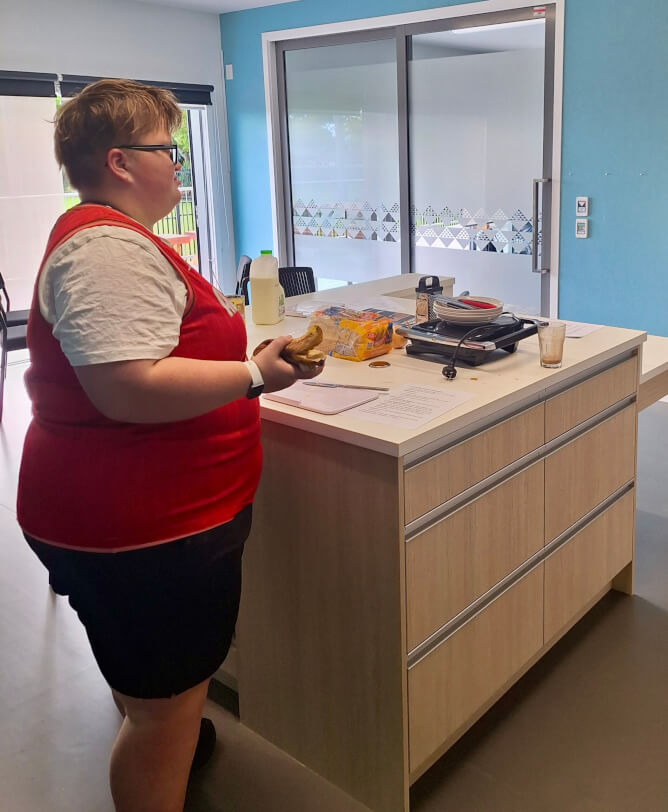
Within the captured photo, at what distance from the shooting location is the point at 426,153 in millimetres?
5430

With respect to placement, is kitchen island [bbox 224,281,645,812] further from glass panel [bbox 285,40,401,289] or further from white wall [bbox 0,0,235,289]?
white wall [bbox 0,0,235,289]

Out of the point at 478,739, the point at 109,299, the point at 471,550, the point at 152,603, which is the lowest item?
the point at 478,739

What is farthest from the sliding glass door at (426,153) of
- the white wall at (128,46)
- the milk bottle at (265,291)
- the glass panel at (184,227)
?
the milk bottle at (265,291)

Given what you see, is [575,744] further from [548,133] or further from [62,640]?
[548,133]

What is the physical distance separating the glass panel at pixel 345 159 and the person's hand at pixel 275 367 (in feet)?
15.0

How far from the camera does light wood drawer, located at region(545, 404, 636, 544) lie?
2.04 meters

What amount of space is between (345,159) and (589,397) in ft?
14.1

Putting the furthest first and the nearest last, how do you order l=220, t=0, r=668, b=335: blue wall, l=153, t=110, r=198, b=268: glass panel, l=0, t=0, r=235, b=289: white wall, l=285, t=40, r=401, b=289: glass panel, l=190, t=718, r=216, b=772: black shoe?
l=153, t=110, r=198, b=268: glass panel
l=285, t=40, r=401, b=289: glass panel
l=0, t=0, r=235, b=289: white wall
l=220, t=0, r=668, b=335: blue wall
l=190, t=718, r=216, b=772: black shoe

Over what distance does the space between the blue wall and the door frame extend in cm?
5

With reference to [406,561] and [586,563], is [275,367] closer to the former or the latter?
[406,561]

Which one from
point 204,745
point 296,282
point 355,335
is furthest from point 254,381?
point 296,282

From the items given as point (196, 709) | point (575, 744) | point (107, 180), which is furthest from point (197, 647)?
point (575, 744)

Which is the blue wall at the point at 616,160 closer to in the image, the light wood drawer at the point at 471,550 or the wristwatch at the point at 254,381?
the light wood drawer at the point at 471,550

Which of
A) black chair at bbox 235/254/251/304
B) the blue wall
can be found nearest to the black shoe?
black chair at bbox 235/254/251/304
